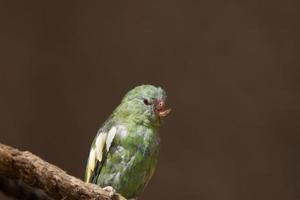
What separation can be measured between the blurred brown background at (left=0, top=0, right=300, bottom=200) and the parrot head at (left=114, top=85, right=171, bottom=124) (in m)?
1.06

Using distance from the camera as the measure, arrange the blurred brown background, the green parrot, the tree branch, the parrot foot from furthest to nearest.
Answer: the blurred brown background → the green parrot → the parrot foot → the tree branch

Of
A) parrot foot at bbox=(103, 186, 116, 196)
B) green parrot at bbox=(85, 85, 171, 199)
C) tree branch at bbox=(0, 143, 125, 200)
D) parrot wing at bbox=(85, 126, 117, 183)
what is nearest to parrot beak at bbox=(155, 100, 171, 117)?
green parrot at bbox=(85, 85, 171, 199)

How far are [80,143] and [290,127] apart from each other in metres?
Result: 1.02

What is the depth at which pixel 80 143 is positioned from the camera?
302 centimetres

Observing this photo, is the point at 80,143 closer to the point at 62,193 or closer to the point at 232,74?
the point at 232,74

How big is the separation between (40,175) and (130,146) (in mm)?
398

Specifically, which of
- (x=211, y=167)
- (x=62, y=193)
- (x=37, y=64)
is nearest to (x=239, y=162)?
(x=211, y=167)

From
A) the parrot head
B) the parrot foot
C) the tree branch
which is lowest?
the parrot foot

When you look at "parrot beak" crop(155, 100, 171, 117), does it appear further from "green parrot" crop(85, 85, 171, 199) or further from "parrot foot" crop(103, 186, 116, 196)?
"parrot foot" crop(103, 186, 116, 196)

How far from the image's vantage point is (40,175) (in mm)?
1572

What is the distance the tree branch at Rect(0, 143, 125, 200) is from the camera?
154 centimetres

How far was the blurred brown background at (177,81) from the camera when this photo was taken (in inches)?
119

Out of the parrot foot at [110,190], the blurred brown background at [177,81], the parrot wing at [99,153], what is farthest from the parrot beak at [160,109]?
the blurred brown background at [177,81]

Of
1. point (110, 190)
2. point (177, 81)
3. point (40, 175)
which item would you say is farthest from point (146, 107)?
point (177, 81)
